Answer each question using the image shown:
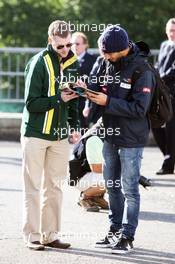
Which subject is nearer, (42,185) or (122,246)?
(122,246)

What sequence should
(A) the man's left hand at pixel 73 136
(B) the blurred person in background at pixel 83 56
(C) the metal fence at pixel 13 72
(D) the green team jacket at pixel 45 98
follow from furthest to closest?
(C) the metal fence at pixel 13 72 → (B) the blurred person in background at pixel 83 56 → (A) the man's left hand at pixel 73 136 → (D) the green team jacket at pixel 45 98

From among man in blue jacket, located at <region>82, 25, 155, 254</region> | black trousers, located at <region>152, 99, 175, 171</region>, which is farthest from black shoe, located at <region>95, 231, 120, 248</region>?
black trousers, located at <region>152, 99, 175, 171</region>

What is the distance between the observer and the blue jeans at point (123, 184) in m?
7.52

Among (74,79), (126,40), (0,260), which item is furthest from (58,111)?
(0,260)

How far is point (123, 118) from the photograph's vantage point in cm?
746

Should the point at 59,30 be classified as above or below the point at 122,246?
above

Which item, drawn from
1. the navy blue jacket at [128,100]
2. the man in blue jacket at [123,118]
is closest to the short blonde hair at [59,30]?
the man in blue jacket at [123,118]

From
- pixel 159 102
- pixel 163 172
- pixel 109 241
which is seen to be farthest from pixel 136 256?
pixel 163 172

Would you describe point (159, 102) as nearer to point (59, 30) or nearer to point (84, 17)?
point (59, 30)

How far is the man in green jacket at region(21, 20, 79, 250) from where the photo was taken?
745 cm

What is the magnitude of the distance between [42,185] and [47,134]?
49cm

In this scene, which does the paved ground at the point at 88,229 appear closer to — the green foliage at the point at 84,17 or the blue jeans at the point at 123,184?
the blue jeans at the point at 123,184

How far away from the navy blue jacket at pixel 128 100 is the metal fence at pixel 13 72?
25.7 ft

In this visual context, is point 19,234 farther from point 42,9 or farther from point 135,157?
point 42,9
